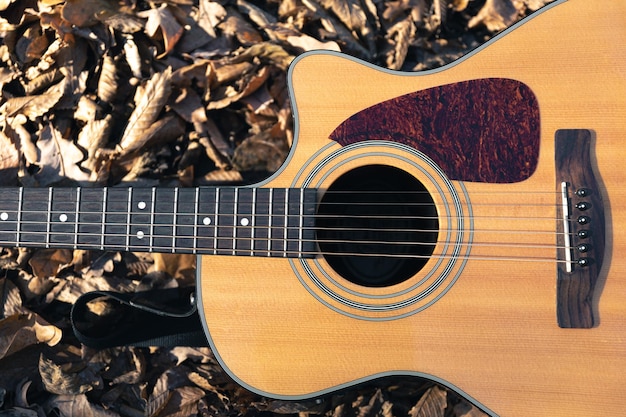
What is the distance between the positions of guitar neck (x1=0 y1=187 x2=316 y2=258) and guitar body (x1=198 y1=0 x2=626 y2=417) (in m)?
0.08

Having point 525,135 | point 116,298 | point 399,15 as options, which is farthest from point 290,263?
point 399,15

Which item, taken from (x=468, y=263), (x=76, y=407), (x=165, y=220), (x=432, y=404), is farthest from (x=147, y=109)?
(x=432, y=404)

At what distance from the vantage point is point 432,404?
2.17 meters

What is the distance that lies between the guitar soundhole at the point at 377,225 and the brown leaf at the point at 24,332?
1.41m

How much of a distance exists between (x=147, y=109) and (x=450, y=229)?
1.55 meters

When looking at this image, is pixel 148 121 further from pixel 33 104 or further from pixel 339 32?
pixel 339 32

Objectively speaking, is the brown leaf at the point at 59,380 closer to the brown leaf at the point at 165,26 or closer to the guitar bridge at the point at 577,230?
the brown leaf at the point at 165,26

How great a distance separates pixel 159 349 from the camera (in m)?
2.33

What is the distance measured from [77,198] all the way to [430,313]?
1.49 meters

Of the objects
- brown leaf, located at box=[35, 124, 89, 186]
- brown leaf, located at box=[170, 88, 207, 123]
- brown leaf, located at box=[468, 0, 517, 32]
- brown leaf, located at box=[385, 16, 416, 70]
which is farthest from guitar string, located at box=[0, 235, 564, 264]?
brown leaf, located at box=[468, 0, 517, 32]

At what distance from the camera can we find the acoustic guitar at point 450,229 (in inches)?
68.4

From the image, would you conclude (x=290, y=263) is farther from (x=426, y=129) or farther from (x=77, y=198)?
(x=77, y=198)

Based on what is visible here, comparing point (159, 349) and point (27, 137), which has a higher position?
point (27, 137)

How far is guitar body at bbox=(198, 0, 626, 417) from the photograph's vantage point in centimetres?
174
